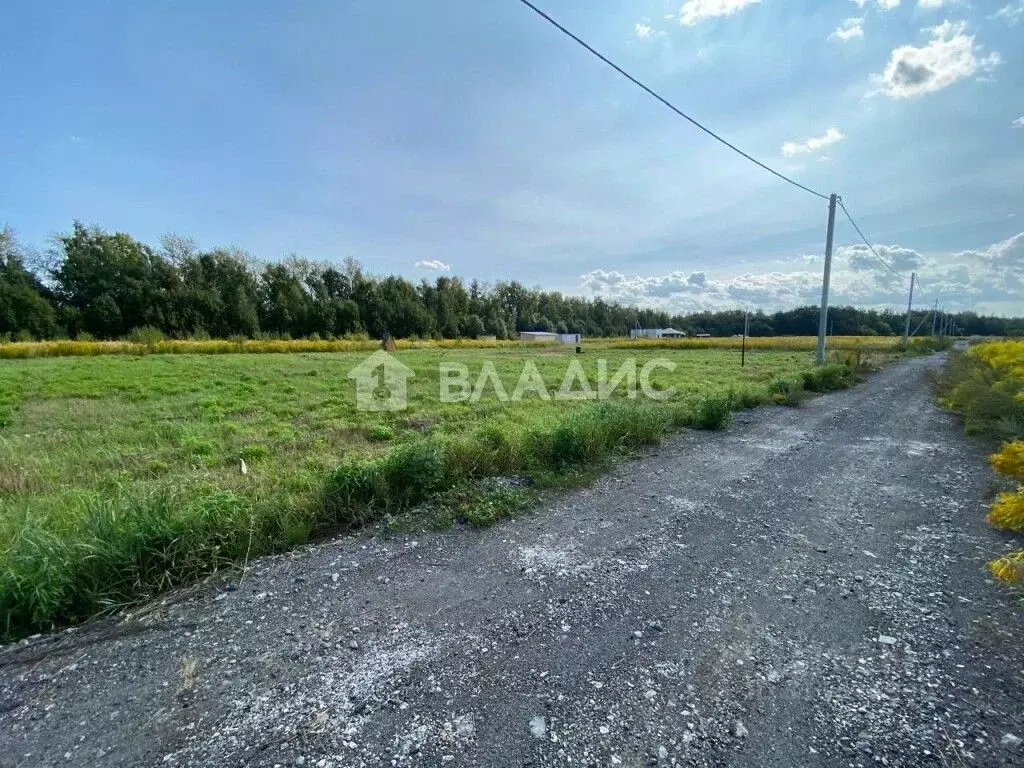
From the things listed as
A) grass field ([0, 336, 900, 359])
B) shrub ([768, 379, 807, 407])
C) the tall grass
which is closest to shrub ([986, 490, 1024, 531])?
the tall grass

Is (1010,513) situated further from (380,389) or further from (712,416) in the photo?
(380,389)

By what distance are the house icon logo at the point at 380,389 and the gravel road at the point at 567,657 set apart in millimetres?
7196

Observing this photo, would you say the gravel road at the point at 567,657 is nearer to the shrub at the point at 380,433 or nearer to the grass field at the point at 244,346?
the shrub at the point at 380,433

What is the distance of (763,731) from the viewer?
188cm

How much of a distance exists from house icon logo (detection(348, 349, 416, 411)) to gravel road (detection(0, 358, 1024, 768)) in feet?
23.6

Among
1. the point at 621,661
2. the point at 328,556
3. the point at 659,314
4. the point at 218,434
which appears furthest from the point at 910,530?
the point at 659,314

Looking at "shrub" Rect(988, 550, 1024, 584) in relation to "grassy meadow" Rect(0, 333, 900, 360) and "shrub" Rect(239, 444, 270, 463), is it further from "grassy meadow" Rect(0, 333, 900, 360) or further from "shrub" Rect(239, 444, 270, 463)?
"grassy meadow" Rect(0, 333, 900, 360)

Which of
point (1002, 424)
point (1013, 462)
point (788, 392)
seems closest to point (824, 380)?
point (788, 392)

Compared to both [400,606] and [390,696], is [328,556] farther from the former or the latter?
[390,696]

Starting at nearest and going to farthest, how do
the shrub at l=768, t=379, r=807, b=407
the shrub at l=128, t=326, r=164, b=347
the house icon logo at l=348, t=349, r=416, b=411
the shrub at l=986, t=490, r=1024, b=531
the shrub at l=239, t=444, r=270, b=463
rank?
1. the shrub at l=986, t=490, r=1024, b=531
2. the shrub at l=239, t=444, r=270, b=463
3. the shrub at l=768, t=379, r=807, b=407
4. the house icon logo at l=348, t=349, r=416, b=411
5. the shrub at l=128, t=326, r=164, b=347

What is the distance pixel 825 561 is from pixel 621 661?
206cm

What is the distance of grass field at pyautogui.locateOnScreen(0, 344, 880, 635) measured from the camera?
290cm

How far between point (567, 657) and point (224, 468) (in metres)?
5.20

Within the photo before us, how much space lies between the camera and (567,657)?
2.32 metres
